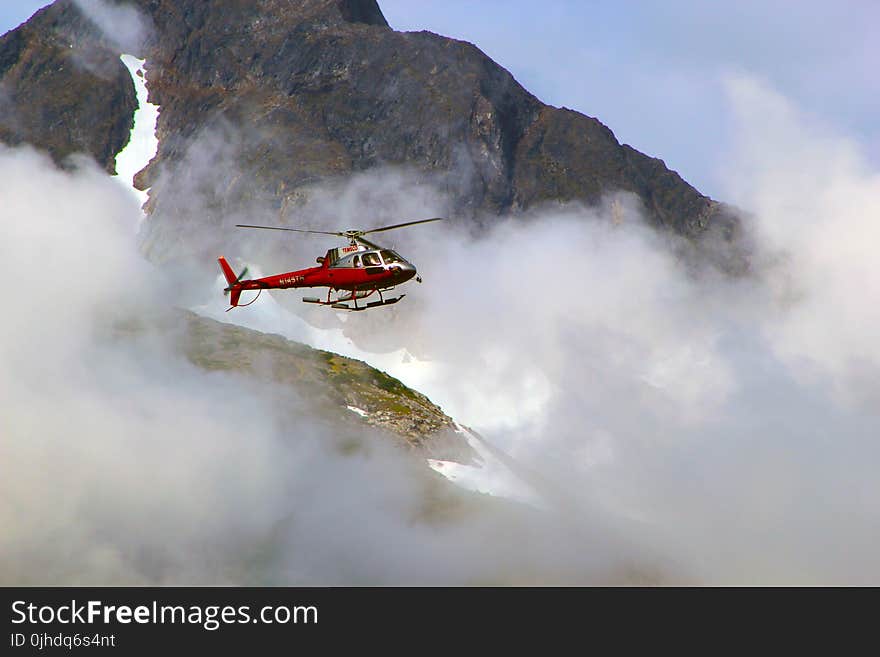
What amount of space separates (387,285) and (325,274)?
6582 millimetres

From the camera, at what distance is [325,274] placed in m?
119

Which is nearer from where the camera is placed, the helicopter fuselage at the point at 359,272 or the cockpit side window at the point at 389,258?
the helicopter fuselage at the point at 359,272

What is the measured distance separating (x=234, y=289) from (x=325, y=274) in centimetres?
1128

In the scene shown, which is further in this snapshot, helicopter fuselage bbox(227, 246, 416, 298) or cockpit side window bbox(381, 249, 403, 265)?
cockpit side window bbox(381, 249, 403, 265)

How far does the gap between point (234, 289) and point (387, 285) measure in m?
17.6

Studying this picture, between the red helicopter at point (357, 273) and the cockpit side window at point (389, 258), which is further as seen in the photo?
the cockpit side window at point (389, 258)

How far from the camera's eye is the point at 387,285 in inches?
4636

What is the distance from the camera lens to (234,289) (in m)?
124

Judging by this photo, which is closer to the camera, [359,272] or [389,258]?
[389,258]

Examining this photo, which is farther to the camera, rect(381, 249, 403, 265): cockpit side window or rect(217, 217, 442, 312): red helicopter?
A: rect(381, 249, 403, 265): cockpit side window

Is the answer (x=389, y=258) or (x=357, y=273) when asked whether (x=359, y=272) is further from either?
(x=389, y=258)

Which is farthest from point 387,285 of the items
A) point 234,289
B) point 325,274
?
point 234,289

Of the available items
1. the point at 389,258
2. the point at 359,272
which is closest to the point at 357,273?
the point at 359,272

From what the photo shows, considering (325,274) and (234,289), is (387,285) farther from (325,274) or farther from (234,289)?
(234,289)
